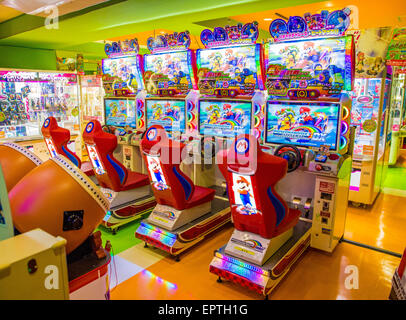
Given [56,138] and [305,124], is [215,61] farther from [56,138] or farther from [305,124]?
[56,138]

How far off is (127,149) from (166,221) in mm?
2261

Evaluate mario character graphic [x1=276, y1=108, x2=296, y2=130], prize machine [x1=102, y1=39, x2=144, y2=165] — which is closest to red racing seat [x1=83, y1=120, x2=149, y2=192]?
prize machine [x1=102, y1=39, x2=144, y2=165]

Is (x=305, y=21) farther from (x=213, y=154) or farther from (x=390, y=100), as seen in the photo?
(x=390, y=100)

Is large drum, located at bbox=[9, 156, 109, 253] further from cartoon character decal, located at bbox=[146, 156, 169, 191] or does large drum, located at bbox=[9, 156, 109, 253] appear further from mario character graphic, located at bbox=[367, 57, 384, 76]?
mario character graphic, located at bbox=[367, 57, 384, 76]

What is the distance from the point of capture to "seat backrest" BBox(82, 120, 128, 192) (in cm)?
408

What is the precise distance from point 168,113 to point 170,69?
679 millimetres

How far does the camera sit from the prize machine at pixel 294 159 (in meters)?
2.85

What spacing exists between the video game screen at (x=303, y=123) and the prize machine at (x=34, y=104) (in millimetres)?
4406

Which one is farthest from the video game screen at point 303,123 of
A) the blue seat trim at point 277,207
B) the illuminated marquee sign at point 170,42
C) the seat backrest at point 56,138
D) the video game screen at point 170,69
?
the seat backrest at point 56,138

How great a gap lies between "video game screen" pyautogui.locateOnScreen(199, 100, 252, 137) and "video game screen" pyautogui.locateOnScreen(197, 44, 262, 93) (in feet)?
0.76

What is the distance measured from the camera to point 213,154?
180 inches

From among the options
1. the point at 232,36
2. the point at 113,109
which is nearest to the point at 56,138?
the point at 113,109

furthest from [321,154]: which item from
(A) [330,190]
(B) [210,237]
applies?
(B) [210,237]

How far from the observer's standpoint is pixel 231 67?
14.1 feet
